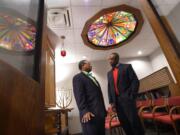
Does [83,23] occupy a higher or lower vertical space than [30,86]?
higher

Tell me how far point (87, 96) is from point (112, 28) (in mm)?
2663

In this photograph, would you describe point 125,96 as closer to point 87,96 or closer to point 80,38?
point 87,96

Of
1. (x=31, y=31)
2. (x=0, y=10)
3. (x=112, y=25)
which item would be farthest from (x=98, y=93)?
(x=112, y=25)

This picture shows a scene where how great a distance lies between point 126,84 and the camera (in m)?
1.79

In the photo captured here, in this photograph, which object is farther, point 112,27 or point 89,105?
point 112,27

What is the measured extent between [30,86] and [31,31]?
43 centimetres

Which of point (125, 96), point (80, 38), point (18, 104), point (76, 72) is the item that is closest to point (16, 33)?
point (18, 104)

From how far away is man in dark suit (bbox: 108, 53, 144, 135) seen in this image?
5.40 ft

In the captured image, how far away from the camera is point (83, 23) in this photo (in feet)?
10.1

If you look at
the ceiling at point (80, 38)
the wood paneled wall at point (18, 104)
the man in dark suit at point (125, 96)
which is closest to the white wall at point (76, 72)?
the ceiling at point (80, 38)

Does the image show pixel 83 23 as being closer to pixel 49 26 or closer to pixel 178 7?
pixel 49 26

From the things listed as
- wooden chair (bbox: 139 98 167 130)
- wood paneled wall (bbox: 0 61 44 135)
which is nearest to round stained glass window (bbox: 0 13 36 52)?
wood paneled wall (bbox: 0 61 44 135)

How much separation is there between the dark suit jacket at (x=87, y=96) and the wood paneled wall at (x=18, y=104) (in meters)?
0.66

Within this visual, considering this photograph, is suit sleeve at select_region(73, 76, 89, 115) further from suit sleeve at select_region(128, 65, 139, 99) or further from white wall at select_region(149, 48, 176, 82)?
white wall at select_region(149, 48, 176, 82)
